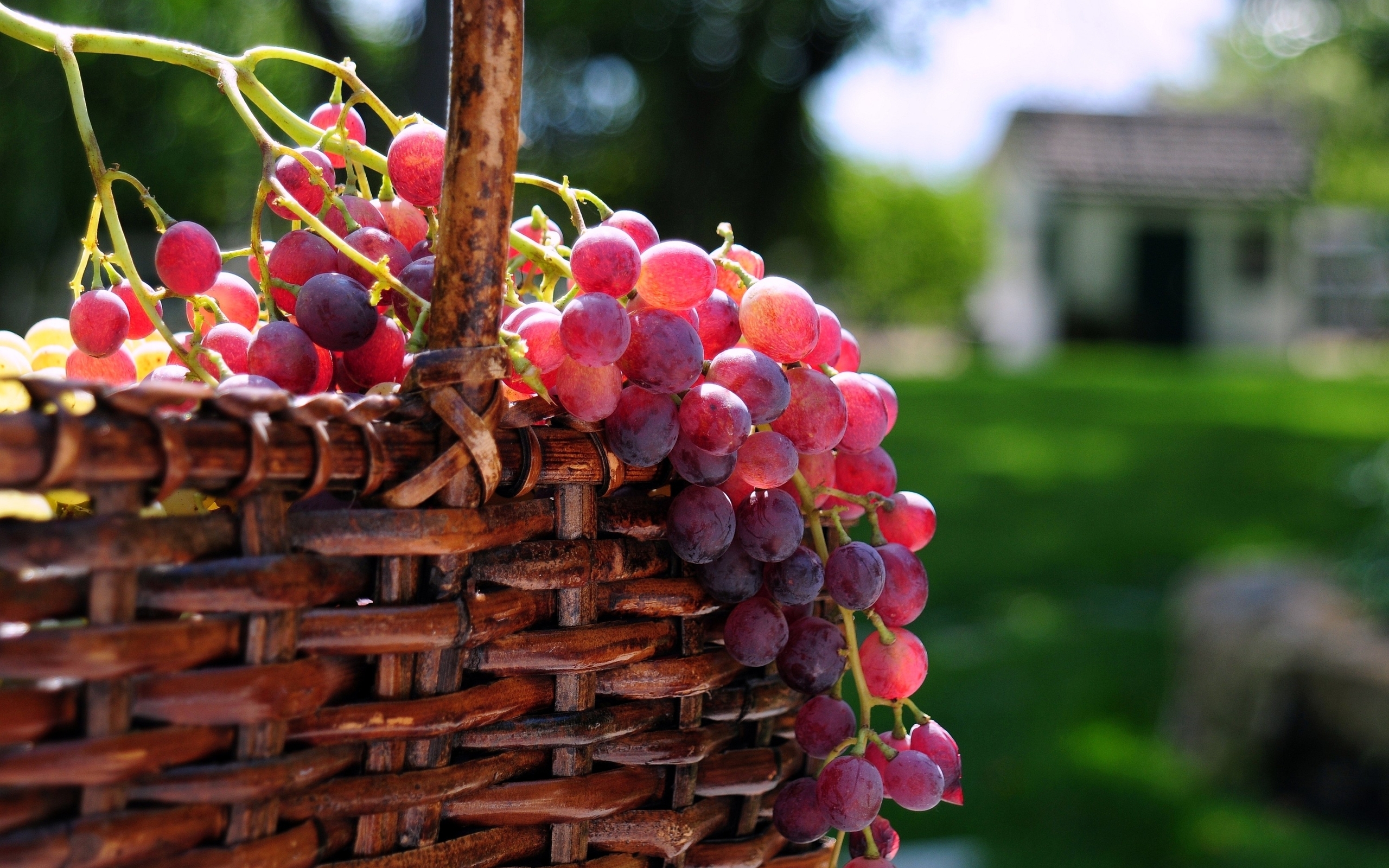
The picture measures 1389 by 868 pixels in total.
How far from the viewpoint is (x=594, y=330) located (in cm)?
47

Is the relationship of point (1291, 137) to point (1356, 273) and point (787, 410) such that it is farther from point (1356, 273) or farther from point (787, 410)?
point (787, 410)

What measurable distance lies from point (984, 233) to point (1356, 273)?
5438 millimetres

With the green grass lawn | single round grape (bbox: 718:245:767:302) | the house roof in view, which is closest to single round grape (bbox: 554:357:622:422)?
single round grape (bbox: 718:245:767:302)

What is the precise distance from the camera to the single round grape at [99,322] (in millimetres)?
545

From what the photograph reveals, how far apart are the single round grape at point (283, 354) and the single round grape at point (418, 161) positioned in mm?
91

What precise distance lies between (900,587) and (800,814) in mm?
121

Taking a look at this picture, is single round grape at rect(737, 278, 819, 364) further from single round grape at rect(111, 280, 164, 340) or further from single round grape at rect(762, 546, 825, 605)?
single round grape at rect(111, 280, 164, 340)

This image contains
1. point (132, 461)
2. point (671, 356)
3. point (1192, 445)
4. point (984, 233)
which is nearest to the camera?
point (132, 461)

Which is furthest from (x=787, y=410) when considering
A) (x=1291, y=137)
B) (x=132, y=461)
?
(x=1291, y=137)

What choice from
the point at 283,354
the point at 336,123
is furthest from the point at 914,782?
the point at 336,123

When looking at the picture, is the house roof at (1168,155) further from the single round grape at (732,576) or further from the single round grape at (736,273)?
the single round grape at (732,576)

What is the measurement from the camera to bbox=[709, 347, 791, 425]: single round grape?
52 centimetres

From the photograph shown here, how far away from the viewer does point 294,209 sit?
20.5 inches

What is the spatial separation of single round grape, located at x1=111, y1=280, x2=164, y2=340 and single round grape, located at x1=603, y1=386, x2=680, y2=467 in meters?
0.25
